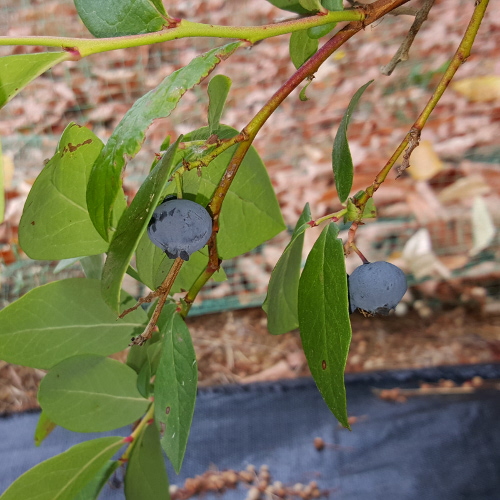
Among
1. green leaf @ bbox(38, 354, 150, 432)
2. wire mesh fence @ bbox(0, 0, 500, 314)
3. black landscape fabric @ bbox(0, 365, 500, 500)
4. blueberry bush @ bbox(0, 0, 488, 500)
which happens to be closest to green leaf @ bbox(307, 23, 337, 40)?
blueberry bush @ bbox(0, 0, 488, 500)

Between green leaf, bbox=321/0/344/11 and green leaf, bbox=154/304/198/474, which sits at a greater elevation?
green leaf, bbox=321/0/344/11

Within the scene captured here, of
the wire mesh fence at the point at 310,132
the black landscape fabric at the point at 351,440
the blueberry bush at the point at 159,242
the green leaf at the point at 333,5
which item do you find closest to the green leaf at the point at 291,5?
the blueberry bush at the point at 159,242

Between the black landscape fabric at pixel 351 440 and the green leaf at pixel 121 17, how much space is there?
52.7 inches

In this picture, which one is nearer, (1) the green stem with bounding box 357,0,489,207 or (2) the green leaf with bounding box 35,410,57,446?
(1) the green stem with bounding box 357,0,489,207

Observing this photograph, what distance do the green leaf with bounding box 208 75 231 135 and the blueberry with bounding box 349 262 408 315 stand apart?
0.60 feet

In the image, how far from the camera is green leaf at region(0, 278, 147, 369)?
56 cm


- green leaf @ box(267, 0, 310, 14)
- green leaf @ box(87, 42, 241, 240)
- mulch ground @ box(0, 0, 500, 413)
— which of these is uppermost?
green leaf @ box(267, 0, 310, 14)

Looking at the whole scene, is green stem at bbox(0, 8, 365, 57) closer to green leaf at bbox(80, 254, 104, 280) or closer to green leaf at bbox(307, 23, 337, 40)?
green leaf at bbox(307, 23, 337, 40)

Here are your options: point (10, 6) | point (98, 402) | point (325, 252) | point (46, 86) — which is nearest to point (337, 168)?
point (325, 252)

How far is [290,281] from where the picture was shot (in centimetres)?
57

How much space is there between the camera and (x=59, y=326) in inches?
22.9

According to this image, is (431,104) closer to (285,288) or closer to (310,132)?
→ (285,288)

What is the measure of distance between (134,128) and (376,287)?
268 mm

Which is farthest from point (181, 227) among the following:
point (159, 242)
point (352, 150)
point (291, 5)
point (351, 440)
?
point (352, 150)
